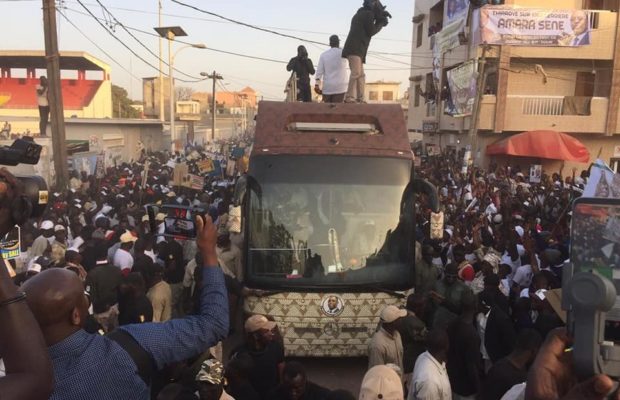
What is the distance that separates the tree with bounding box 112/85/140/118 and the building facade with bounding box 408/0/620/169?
150ft

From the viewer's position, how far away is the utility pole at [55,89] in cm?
1342

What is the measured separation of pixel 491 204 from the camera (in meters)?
12.4

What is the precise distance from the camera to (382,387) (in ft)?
11.3

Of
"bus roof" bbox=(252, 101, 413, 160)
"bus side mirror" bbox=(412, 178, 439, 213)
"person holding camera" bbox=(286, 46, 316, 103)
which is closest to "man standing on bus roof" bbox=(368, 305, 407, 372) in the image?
"bus side mirror" bbox=(412, 178, 439, 213)

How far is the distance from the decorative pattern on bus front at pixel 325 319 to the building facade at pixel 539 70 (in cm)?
1650

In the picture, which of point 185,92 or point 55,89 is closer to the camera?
point 55,89

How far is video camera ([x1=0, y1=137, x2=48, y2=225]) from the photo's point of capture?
1.73 m

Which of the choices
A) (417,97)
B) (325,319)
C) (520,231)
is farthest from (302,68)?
(417,97)

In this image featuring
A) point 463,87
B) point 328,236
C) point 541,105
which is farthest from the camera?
point 541,105

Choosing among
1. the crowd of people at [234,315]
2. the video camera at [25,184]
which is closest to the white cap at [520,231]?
the crowd of people at [234,315]

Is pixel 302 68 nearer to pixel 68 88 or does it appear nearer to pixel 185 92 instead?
pixel 68 88

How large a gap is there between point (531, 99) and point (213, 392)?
77.7ft

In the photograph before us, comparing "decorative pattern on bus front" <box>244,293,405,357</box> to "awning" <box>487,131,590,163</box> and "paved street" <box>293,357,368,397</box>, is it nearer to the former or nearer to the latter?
"paved street" <box>293,357,368,397</box>

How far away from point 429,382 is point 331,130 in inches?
162
